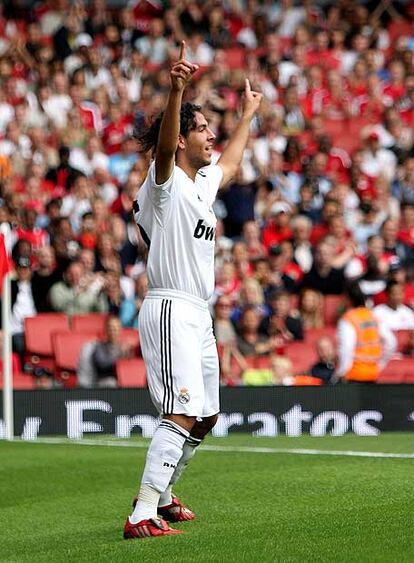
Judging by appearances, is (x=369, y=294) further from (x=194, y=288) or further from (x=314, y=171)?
(x=194, y=288)

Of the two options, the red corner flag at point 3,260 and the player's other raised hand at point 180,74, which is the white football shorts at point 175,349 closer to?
the player's other raised hand at point 180,74

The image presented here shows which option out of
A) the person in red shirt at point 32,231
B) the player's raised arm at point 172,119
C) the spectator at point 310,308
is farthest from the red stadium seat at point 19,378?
the player's raised arm at point 172,119

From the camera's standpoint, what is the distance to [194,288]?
7051mm

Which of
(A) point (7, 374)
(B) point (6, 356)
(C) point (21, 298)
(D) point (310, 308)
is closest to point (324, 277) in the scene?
(D) point (310, 308)

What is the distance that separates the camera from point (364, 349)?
46.2ft

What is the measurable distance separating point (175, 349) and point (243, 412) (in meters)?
6.13

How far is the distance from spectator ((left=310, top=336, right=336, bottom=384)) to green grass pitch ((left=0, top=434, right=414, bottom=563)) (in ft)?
8.06

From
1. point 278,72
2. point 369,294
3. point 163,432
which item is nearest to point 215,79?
point 278,72

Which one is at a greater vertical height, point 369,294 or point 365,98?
point 365,98

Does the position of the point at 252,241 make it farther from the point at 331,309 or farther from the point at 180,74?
the point at 180,74

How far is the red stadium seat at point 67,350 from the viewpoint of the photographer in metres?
14.5

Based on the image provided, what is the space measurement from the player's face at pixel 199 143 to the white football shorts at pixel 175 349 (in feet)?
2.42

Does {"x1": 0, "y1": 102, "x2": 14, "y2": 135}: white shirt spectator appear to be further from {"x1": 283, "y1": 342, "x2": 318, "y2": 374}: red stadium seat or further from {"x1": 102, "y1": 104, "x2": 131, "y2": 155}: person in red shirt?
{"x1": 283, "y1": 342, "x2": 318, "y2": 374}: red stadium seat

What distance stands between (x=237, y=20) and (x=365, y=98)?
10.9ft
